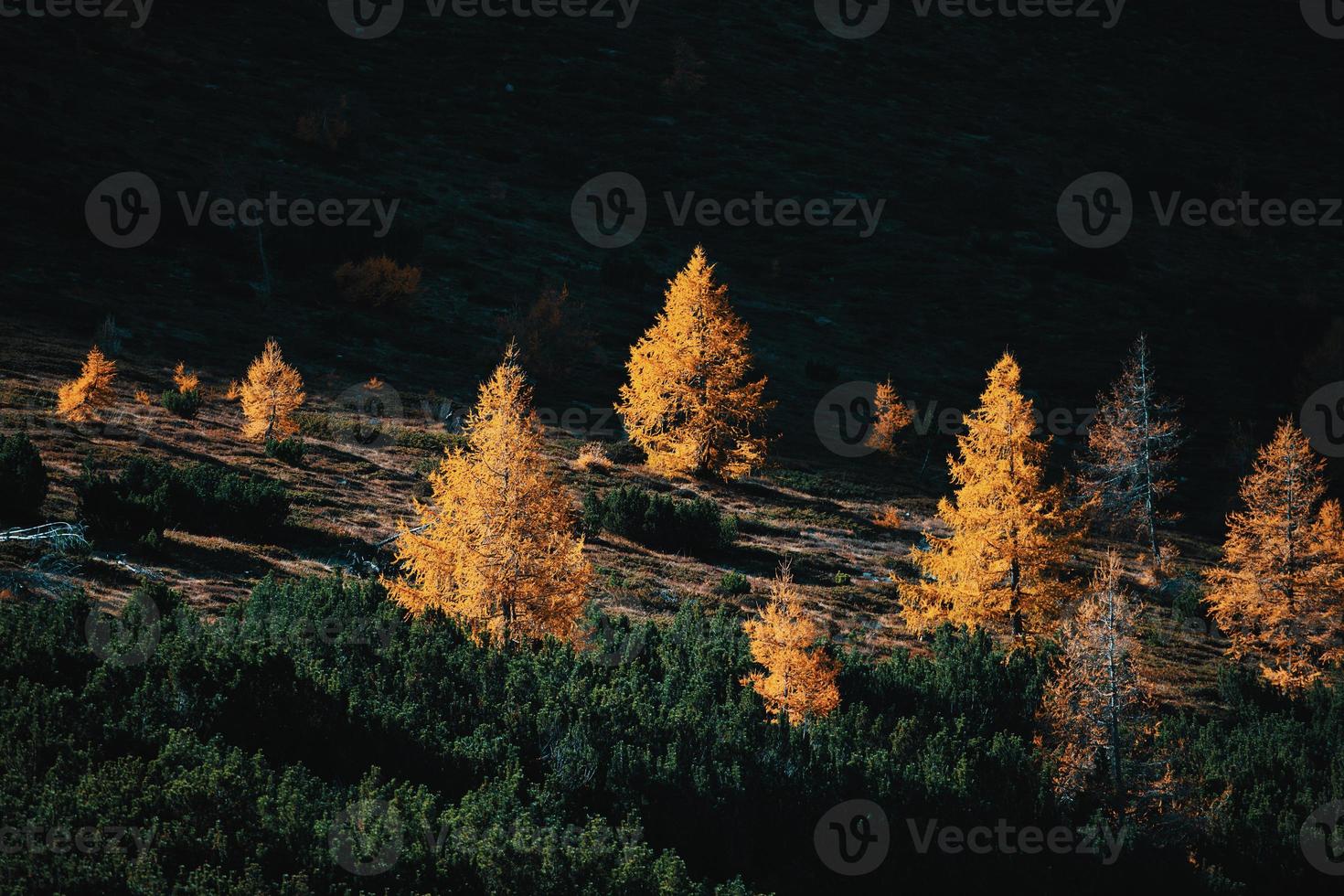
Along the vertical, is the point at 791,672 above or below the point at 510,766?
above

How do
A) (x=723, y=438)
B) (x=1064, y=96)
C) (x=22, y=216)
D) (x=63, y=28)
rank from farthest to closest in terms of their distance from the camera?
(x=1064, y=96) → (x=63, y=28) → (x=22, y=216) → (x=723, y=438)

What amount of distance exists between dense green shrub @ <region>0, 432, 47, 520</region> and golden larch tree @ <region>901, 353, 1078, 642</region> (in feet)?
56.4

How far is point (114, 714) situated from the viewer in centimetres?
1091

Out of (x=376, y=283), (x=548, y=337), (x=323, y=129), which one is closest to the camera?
(x=548, y=337)

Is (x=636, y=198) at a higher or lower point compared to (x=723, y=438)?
higher

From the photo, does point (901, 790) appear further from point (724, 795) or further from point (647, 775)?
point (647, 775)

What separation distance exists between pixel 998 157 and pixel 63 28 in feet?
197

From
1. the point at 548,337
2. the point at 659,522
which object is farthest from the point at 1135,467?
the point at 548,337

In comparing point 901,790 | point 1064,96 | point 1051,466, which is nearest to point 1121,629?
point 901,790

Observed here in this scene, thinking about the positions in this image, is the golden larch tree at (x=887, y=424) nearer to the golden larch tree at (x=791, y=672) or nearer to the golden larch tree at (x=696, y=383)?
the golden larch tree at (x=696, y=383)

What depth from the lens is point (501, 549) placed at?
1652 centimetres

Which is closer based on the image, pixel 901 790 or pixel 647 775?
pixel 647 775

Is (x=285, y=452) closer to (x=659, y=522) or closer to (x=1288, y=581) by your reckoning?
(x=659, y=522)

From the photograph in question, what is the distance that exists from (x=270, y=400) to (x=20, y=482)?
30.8ft
